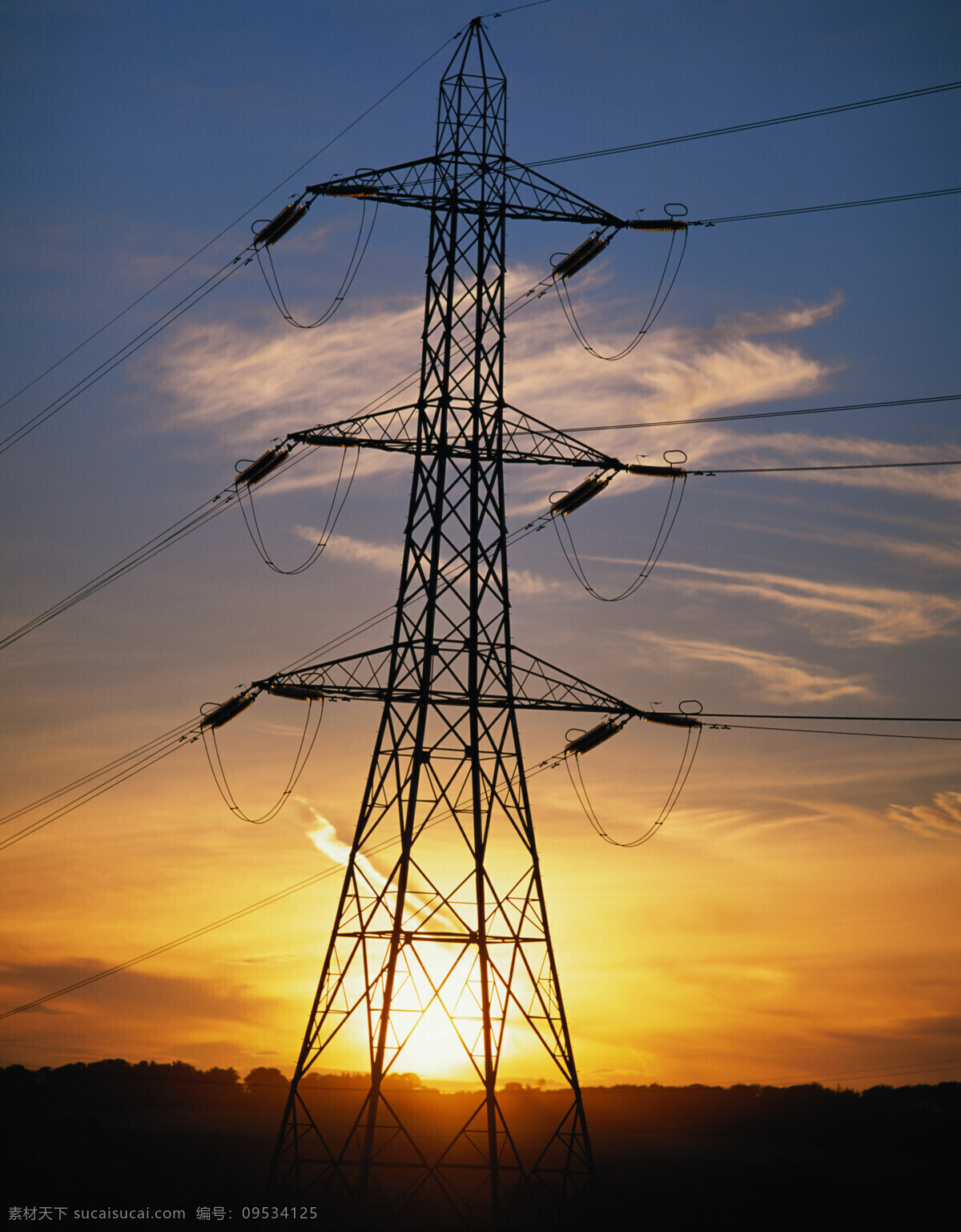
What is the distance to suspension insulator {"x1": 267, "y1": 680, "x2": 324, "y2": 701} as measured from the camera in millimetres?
37844

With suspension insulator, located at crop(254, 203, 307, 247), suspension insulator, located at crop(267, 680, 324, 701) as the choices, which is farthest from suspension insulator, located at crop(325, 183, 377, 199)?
suspension insulator, located at crop(267, 680, 324, 701)

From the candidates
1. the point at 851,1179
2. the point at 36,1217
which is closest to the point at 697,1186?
the point at 851,1179

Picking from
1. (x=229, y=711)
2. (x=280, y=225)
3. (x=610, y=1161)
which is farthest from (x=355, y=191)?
(x=610, y=1161)

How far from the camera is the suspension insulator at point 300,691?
37.8 m

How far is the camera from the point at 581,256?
142 ft

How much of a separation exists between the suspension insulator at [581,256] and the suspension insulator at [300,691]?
52.2 ft

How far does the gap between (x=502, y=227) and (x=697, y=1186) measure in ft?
162

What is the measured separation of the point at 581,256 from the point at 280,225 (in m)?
9.40

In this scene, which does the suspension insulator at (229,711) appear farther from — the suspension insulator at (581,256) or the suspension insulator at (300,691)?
the suspension insulator at (581,256)

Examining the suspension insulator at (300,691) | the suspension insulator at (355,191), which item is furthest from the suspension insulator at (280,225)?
the suspension insulator at (300,691)

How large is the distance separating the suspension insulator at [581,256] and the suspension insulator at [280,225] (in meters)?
8.29

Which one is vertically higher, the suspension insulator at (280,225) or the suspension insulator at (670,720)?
the suspension insulator at (280,225)

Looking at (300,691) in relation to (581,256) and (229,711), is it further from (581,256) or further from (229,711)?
(581,256)

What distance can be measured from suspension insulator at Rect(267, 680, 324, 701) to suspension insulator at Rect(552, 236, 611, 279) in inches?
626
